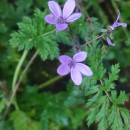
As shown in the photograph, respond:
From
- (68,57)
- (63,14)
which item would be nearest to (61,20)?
(63,14)

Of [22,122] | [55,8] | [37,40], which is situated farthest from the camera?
[22,122]

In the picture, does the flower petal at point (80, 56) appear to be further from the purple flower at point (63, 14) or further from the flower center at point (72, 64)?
the purple flower at point (63, 14)

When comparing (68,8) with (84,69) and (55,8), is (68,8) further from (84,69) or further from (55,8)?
(84,69)

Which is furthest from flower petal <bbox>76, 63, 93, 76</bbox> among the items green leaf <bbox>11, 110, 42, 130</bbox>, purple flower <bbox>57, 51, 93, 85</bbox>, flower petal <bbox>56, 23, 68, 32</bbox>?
green leaf <bbox>11, 110, 42, 130</bbox>

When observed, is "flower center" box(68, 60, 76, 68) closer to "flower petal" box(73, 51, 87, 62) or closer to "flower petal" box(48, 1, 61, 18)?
"flower petal" box(73, 51, 87, 62)

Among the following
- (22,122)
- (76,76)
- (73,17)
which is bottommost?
(22,122)

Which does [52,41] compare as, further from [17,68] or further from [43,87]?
[43,87]

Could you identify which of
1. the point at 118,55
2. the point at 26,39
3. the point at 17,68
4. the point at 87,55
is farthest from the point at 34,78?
the point at 87,55
